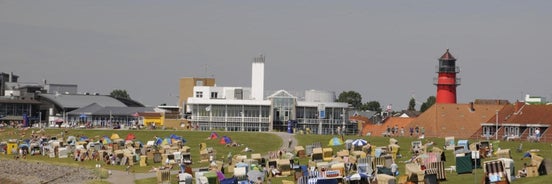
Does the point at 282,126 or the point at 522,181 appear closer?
the point at 522,181

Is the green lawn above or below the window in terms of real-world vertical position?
below

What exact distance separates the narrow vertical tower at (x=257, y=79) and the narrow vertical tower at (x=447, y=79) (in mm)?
19872

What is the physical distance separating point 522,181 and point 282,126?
7101 cm

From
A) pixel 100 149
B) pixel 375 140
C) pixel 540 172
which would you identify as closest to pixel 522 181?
pixel 540 172

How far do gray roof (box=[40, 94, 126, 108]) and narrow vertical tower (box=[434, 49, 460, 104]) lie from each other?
193ft

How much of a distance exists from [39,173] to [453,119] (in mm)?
42688

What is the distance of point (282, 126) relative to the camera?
116 meters

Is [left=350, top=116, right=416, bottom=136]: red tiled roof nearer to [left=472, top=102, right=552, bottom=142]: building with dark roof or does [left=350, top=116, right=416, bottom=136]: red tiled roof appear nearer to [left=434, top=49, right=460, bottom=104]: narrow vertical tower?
[left=434, top=49, right=460, bottom=104]: narrow vertical tower

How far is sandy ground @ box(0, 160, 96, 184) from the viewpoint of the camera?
66625 mm

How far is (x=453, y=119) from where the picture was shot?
329 ft

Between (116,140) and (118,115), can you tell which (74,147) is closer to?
(116,140)

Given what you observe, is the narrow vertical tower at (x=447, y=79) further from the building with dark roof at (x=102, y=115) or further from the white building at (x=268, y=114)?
the building with dark roof at (x=102, y=115)

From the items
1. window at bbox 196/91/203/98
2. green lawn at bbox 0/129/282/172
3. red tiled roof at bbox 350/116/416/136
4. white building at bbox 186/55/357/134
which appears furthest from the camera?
window at bbox 196/91/203/98

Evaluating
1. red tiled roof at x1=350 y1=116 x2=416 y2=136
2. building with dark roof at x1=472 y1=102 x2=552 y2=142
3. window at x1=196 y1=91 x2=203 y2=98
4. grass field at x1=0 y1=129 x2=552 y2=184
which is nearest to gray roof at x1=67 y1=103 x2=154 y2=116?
window at x1=196 y1=91 x2=203 y2=98
